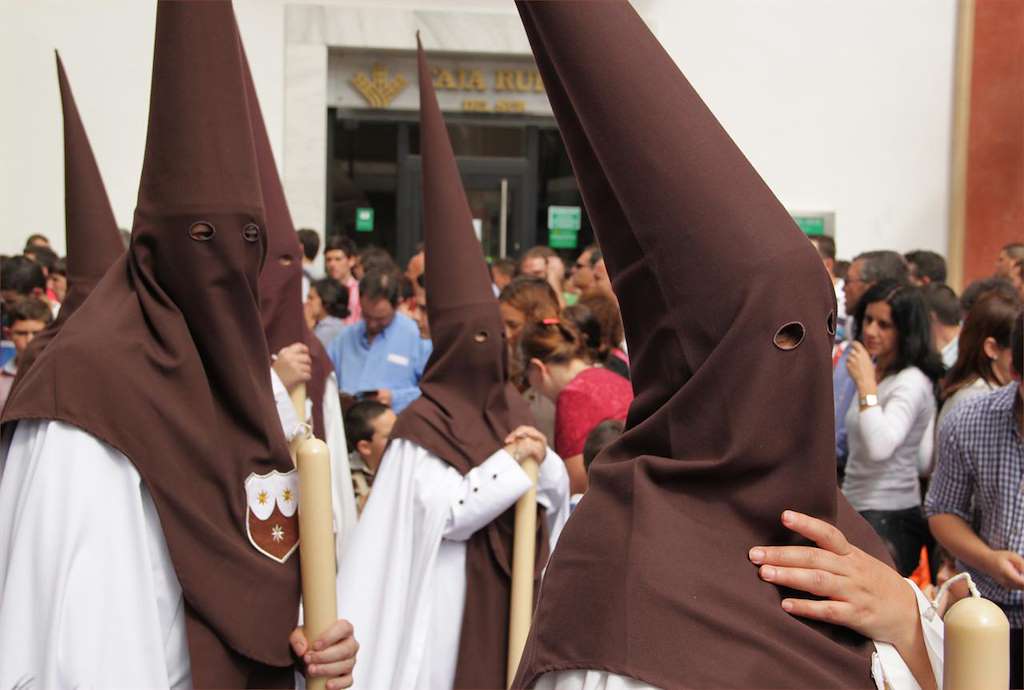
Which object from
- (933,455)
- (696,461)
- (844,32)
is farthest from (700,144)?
(844,32)

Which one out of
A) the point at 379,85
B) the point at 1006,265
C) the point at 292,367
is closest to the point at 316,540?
the point at 292,367

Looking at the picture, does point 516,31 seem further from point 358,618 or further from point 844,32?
point 358,618

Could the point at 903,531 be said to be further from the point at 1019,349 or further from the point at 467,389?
the point at 467,389

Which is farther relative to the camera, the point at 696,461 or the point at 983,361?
the point at 983,361

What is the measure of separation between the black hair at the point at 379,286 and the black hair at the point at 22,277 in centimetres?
207

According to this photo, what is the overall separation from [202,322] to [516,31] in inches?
404

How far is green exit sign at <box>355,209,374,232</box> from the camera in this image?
12.7 meters

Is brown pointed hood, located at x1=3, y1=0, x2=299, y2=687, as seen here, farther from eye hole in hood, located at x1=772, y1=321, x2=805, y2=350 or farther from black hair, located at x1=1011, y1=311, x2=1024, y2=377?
black hair, located at x1=1011, y1=311, x2=1024, y2=377

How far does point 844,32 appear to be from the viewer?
1126 cm

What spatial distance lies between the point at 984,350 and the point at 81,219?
3.32 m

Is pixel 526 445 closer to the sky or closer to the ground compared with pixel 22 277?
closer to the ground

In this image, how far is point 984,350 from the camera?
432 centimetres

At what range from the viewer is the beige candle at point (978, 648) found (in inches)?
50.8

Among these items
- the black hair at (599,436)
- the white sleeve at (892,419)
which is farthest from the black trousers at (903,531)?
the black hair at (599,436)
